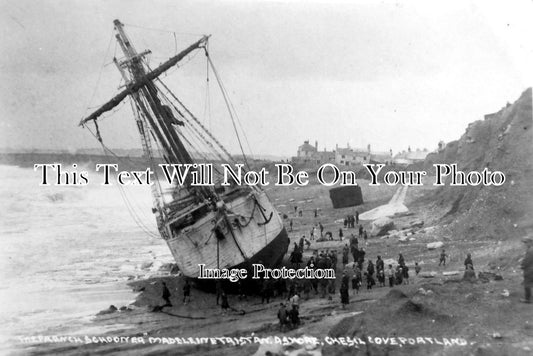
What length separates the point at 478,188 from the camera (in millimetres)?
23672

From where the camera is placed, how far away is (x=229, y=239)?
18141 millimetres

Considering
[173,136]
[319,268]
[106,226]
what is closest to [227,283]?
[319,268]

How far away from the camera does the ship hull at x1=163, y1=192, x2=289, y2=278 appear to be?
17969mm

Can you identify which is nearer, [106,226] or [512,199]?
[512,199]

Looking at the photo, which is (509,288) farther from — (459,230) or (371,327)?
(459,230)

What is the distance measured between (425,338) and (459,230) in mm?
12888

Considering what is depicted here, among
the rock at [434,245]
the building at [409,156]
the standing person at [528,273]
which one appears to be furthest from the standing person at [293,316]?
the building at [409,156]

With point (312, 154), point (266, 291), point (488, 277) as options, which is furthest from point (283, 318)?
point (312, 154)

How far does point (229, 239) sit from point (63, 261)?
1379cm

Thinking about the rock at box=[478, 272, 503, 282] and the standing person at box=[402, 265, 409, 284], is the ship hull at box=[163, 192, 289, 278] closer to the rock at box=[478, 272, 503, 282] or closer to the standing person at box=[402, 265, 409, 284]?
the standing person at box=[402, 265, 409, 284]

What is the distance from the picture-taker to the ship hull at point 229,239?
1797 cm

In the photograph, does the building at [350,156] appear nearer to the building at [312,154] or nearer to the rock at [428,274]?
the building at [312,154]

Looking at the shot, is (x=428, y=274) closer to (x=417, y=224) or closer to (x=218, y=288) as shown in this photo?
(x=218, y=288)

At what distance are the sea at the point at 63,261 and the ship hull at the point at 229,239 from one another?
3035 mm
